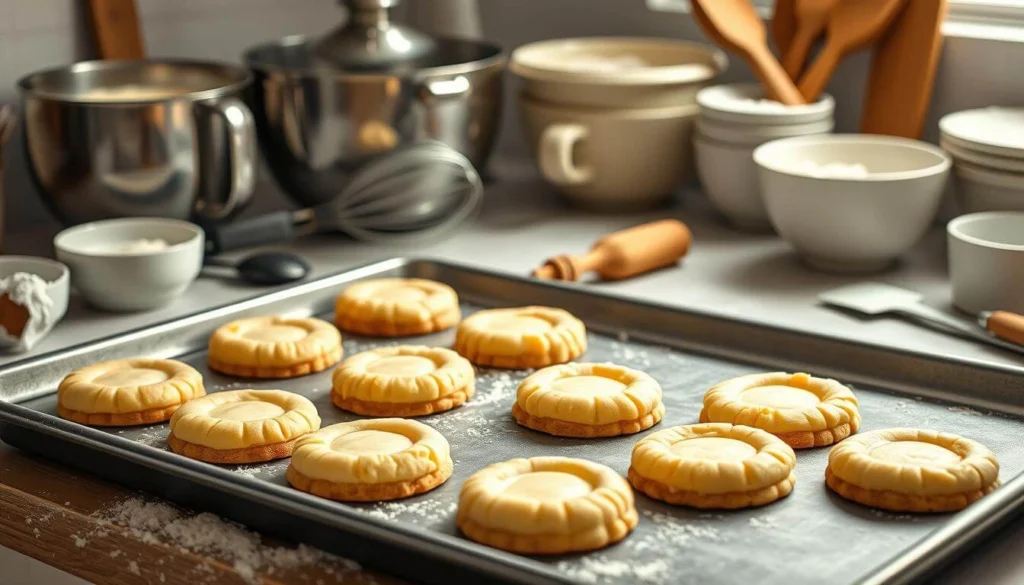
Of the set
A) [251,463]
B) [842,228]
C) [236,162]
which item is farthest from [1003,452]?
[236,162]

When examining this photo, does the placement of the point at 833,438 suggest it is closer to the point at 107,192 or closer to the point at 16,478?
the point at 16,478

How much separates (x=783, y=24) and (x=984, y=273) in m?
0.59

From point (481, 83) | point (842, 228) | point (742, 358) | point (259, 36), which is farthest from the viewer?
point (259, 36)

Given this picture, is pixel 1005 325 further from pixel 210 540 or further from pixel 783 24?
pixel 210 540

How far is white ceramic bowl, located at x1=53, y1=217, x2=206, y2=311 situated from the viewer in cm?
139

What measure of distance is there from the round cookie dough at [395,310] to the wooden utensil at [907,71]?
0.65 meters

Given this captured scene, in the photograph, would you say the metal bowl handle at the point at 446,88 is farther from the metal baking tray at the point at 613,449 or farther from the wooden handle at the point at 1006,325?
the wooden handle at the point at 1006,325

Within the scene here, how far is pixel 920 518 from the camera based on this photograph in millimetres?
935

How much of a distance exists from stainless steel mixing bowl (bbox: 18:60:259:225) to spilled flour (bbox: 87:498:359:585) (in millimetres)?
618

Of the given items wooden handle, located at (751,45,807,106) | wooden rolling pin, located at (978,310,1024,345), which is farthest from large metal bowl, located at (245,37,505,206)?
wooden rolling pin, located at (978,310,1024,345)

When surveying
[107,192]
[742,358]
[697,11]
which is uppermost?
[697,11]

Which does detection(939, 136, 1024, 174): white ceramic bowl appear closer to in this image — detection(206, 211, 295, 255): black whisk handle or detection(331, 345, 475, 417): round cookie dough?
detection(331, 345, 475, 417): round cookie dough

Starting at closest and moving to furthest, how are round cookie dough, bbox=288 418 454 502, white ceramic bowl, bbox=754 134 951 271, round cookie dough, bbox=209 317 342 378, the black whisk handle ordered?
round cookie dough, bbox=288 418 454 502, round cookie dough, bbox=209 317 342 378, white ceramic bowl, bbox=754 134 951 271, the black whisk handle

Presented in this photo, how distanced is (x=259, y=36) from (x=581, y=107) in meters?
0.56
